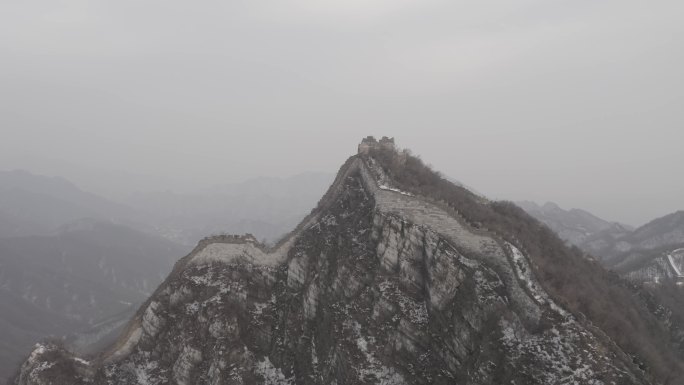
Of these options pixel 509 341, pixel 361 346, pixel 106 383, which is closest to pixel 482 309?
pixel 509 341

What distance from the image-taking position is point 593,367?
58.9ft

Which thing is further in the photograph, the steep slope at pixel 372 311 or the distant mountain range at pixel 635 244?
the distant mountain range at pixel 635 244

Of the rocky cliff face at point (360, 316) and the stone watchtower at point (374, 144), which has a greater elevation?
the stone watchtower at point (374, 144)

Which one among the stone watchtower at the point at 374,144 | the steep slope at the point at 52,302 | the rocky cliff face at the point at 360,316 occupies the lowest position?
the steep slope at the point at 52,302

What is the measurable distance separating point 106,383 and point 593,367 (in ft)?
98.4

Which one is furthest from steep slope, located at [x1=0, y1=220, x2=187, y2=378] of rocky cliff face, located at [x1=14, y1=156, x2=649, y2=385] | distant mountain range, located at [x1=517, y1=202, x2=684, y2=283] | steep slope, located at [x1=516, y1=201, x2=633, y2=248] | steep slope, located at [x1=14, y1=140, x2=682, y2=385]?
steep slope, located at [x1=516, y1=201, x2=633, y2=248]

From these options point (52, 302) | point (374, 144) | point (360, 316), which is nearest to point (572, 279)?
point (360, 316)

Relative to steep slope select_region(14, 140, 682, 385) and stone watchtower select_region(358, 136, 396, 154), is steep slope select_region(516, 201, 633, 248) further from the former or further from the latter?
steep slope select_region(14, 140, 682, 385)

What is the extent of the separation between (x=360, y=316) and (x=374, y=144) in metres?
17.3

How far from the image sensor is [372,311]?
2609cm

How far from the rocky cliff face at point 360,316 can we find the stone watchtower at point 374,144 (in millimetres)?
2121

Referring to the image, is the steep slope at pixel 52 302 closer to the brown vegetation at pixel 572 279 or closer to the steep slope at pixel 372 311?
the steep slope at pixel 372 311

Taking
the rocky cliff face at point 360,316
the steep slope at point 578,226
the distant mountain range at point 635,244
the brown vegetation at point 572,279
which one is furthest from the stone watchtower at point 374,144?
the steep slope at point 578,226

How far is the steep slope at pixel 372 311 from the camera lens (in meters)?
20.3
